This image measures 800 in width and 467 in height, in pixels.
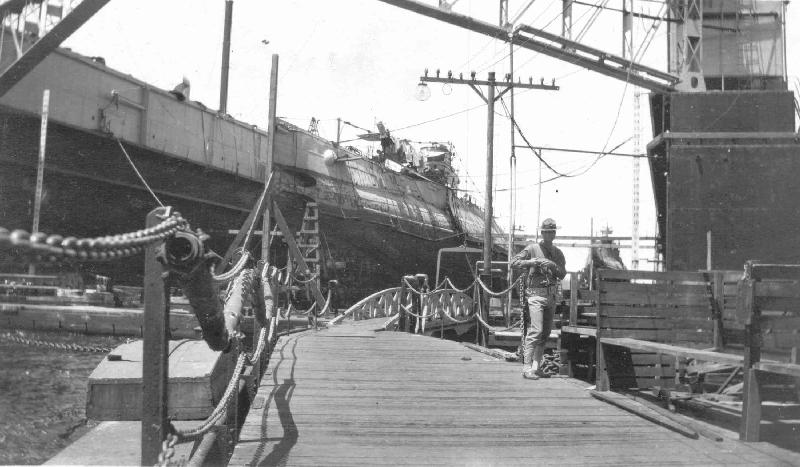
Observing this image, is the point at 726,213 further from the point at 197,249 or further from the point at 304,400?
the point at 197,249

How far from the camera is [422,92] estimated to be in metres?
17.8

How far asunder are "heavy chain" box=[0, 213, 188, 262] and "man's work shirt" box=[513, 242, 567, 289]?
4823mm

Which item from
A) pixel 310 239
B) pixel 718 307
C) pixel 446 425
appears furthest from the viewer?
pixel 310 239

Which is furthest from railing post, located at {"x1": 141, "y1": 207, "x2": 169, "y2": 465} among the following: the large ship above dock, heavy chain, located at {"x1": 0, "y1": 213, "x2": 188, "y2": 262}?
the large ship above dock

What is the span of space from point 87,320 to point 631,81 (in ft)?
46.8

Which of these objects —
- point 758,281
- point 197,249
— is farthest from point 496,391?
point 197,249

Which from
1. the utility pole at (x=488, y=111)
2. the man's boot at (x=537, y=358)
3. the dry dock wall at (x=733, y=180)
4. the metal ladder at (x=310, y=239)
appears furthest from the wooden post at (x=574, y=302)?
the metal ladder at (x=310, y=239)

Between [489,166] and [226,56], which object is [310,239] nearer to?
[489,166]

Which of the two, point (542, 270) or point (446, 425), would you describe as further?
point (542, 270)

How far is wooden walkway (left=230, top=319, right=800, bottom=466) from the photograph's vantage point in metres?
3.49

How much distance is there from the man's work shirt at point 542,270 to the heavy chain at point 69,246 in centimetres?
482

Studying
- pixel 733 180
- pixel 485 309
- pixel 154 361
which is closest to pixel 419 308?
pixel 485 309

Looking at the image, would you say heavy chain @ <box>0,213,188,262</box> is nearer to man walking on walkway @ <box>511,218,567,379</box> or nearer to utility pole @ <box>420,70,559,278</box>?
man walking on walkway @ <box>511,218,567,379</box>

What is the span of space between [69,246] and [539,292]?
5.22 m
